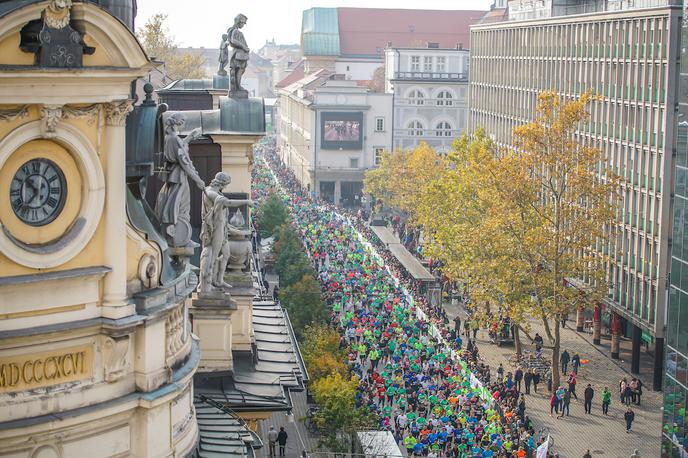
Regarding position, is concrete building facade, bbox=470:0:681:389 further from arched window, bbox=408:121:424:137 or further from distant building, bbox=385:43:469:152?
arched window, bbox=408:121:424:137

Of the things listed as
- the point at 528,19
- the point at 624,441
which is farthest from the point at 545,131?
the point at 528,19

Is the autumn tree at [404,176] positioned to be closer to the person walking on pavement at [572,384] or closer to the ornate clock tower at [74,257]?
the person walking on pavement at [572,384]

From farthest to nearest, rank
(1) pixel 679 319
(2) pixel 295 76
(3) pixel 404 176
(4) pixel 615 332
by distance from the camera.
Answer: (2) pixel 295 76 < (3) pixel 404 176 < (4) pixel 615 332 < (1) pixel 679 319

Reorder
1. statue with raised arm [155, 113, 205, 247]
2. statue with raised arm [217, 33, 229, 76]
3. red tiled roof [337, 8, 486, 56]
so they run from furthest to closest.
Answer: red tiled roof [337, 8, 486, 56]
statue with raised arm [217, 33, 229, 76]
statue with raised arm [155, 113, 205, 247]

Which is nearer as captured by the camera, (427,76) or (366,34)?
(427,76)

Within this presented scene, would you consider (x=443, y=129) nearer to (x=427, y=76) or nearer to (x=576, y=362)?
(x=427, y=76)

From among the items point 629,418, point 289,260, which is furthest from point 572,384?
point 289,260

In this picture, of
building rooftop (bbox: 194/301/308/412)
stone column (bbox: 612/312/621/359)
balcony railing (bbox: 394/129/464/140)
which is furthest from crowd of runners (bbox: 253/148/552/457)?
balcony railing (bbox: 394/129/464/140)
